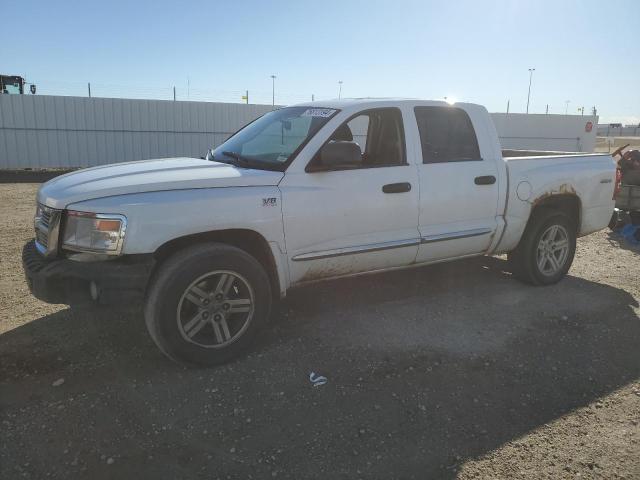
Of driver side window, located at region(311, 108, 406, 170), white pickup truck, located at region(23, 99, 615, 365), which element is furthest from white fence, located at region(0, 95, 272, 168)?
driver side window, located at region(311, 108, 406, 170)

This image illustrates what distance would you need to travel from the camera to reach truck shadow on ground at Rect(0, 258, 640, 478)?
273cm

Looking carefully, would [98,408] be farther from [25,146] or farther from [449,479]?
[25,146]

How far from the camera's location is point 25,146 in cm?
1633

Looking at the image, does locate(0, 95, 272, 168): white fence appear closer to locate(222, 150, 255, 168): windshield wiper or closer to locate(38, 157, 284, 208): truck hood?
locate(222, 150, 255, 168): windshield wiper

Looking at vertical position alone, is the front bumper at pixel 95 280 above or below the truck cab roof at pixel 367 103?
below

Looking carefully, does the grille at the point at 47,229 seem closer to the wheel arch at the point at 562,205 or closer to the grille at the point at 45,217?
the grille at the point at 45,217

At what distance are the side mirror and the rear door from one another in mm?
793

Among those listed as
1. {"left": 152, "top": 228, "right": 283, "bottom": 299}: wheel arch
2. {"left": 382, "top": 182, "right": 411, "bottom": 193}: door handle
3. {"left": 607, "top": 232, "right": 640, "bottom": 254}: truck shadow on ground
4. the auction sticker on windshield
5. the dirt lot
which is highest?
the auction sticker on windshield

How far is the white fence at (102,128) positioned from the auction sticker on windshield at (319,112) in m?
14.3

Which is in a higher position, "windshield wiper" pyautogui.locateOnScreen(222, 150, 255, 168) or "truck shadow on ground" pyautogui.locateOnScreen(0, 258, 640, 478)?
"windshield wiper" pyautogui.locateOnScreen(222, 150, 255, 168)

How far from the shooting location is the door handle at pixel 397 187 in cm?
420

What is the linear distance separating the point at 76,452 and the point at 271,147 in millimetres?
2555

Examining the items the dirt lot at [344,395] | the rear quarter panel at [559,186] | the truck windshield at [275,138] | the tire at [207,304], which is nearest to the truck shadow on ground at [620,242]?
the rear quarter panel at [559,186]

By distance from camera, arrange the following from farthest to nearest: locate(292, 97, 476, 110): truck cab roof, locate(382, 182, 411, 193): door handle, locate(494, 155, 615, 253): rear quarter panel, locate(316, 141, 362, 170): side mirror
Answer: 1. locate(494, 155, 615, 253): rear quarter panel
2. locate(292, 97, 476, 110): truck cab roof
3. locate(382, 182, 411, 193): door handle
4. locate(316, 141, 362, 170): side mirror
